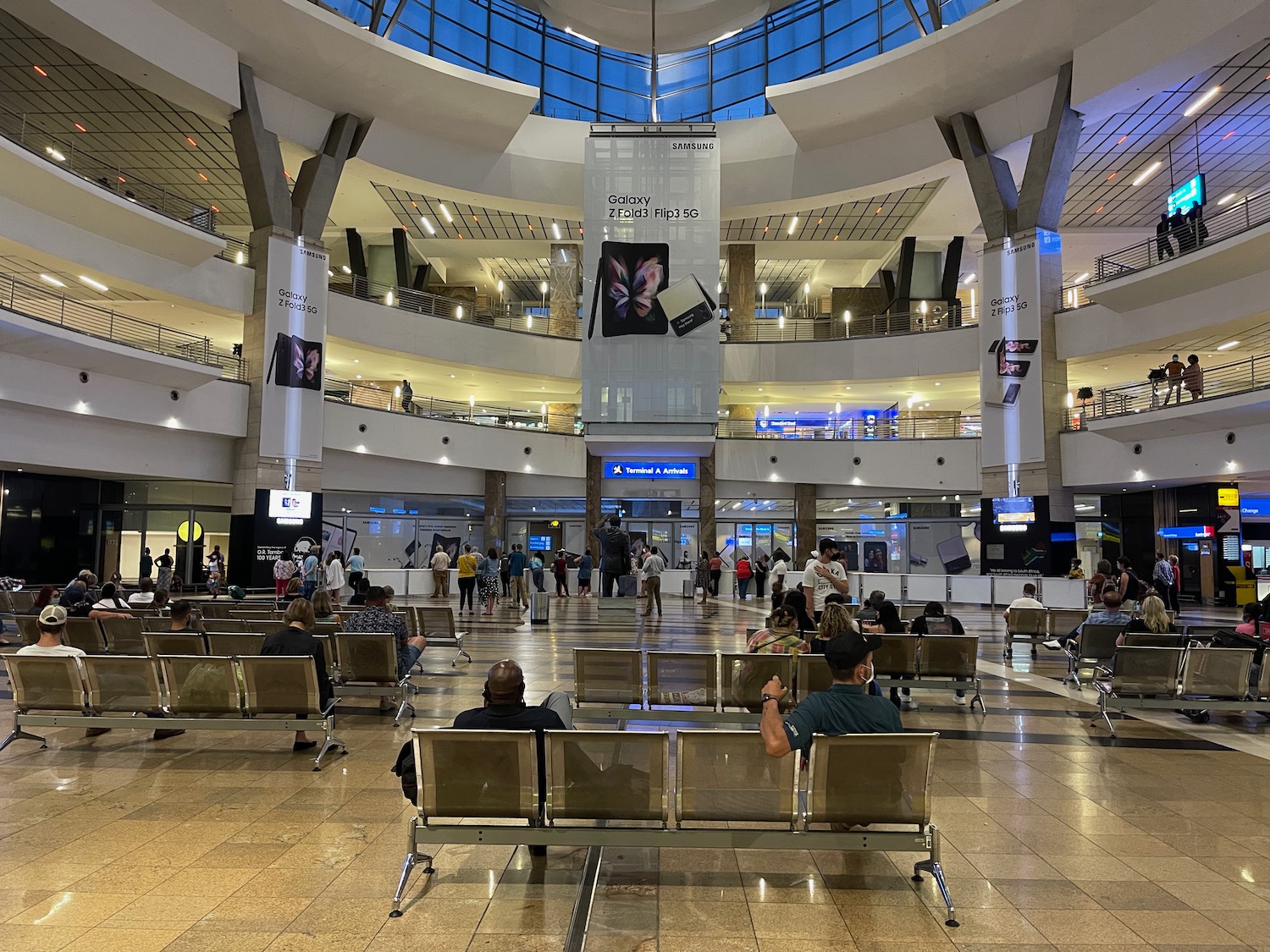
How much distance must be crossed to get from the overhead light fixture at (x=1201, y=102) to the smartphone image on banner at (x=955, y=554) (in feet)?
47.7

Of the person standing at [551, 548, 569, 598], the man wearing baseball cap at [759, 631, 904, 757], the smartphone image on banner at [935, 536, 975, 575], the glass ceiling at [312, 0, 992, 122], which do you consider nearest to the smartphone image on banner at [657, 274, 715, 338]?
the person standing at [551, 548, 569, 598]

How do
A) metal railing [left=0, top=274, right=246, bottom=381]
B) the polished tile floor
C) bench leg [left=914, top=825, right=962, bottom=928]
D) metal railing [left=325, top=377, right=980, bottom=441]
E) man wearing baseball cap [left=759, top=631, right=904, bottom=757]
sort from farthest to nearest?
metal railing [left=325, top=377, right=980, bottom=441], metal railing [left=0, top=274, right=246, bottom=381], man wearing baseball cap [left=759, top=631, right=904, bottom=757], bench leg [left=914, top=825, right=962, bottom=928], the polished tile floor

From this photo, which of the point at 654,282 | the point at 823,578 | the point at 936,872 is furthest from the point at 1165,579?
the point at 936,872

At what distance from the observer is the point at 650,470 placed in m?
29.7

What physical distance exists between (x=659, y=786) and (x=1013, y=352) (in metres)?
22.8

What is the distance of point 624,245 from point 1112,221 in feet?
58.9

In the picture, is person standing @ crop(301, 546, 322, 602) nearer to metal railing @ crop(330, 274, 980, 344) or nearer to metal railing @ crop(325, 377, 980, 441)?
metal railing @ crop(325, 377, 980, 441)

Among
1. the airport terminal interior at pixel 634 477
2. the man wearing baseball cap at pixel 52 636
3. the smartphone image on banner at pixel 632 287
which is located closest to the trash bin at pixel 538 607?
the airport terminal interior at pixel 634 477

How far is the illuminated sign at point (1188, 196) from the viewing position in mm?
21484

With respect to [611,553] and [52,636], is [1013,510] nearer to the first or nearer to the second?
[611,553]

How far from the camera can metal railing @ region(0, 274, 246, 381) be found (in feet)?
56.5

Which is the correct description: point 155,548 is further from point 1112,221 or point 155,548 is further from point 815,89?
point 1112,221

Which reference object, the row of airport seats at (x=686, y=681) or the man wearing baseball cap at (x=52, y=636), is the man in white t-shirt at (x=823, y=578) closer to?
the row of airport seats at (x=686, y=681)

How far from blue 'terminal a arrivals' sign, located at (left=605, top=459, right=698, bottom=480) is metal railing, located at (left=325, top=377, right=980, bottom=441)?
2.01 meters
